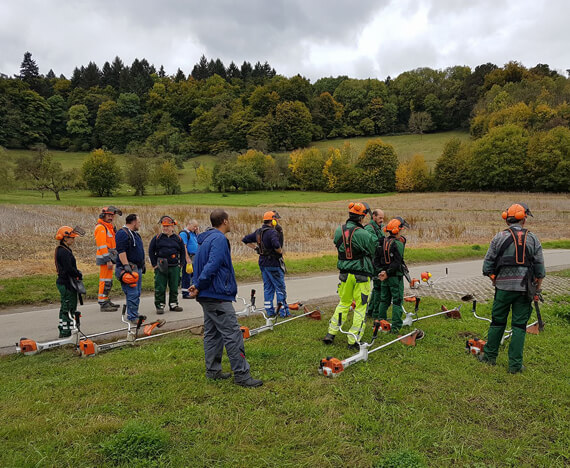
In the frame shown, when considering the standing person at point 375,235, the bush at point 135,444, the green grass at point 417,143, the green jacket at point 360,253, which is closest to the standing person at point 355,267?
the green jacket at point 360,253

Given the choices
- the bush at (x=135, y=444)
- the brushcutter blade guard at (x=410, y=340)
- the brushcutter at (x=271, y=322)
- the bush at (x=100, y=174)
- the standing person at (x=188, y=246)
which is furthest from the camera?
the bush at (x=100, y=174)

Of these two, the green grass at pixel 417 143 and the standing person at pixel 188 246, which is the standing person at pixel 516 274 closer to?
the standing person at pixel 188 246

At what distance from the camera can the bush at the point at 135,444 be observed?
3.61m

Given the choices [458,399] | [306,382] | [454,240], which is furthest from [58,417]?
[454,240]

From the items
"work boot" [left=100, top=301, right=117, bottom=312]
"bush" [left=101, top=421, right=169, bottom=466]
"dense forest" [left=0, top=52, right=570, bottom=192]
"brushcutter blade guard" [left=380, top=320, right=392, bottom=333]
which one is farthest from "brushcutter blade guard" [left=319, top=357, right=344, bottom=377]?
"dense forest" [left=0, top=52, right=570, bottom=192]

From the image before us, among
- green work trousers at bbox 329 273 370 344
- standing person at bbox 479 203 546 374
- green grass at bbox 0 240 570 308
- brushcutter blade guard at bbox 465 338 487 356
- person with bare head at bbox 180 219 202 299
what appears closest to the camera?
standing person at bbox 479 203 546 374

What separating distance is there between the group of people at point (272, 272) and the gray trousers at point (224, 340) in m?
0.01

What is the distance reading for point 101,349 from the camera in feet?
20.8

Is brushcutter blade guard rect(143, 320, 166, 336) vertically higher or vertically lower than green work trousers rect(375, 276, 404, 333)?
lower

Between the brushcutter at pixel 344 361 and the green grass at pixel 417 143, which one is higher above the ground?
the green grass at pixel 417 143

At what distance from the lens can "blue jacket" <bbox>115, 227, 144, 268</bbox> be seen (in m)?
8.16

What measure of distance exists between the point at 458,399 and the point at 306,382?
6.37 feet

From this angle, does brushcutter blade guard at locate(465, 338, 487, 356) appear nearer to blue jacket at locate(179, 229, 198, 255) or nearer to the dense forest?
blue jacket at locate(179, 229, 198, 255)

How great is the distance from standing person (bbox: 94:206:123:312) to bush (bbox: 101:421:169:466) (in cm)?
523
